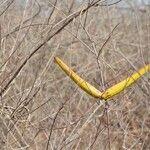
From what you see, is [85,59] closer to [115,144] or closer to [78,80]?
[115,144]

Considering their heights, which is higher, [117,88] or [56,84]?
[56,84]

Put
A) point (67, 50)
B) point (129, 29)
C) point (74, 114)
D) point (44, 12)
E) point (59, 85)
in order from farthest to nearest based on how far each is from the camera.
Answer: point (129, 29), point (67, 50), point (59, 85), point (74, 114), point (44, 12)

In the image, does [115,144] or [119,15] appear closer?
[115,144]

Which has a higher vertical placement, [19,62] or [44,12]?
[44,12]

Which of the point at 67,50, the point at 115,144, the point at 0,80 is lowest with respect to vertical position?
the point at 115,144

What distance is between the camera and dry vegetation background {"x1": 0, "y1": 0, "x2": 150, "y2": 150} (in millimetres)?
1669

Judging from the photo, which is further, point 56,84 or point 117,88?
point 56,84

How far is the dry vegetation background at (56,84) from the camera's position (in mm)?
1669

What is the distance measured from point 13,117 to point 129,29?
308cm

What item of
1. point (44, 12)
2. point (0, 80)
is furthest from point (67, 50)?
point (0, 80)

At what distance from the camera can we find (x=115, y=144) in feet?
8.79

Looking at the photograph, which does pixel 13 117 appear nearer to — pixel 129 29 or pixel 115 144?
pixel 115 144

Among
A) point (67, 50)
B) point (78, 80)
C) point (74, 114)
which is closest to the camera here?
point (78, 80)

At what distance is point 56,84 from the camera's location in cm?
318
